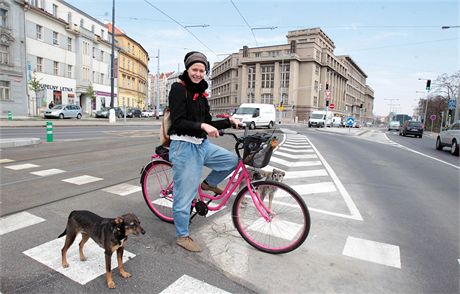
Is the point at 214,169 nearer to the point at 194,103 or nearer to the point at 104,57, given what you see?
the point at 194,103

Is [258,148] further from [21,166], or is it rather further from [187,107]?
[21,166]

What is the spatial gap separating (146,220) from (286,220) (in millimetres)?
1921

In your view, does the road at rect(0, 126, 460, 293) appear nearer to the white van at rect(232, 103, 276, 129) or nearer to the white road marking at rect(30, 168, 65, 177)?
the white road marking at rect(30, 168, 65, 177)

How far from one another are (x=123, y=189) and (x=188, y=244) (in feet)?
8.77

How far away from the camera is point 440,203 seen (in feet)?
18.1

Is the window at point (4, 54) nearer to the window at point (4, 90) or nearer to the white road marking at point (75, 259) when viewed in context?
the window at point (4, 90)

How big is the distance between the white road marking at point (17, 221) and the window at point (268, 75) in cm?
7730

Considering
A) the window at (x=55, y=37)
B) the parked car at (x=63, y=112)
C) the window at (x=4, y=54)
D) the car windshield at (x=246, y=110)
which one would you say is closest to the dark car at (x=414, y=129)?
the car windshield at (x=246, y=110)

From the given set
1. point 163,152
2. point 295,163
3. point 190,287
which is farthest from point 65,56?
point 190,287

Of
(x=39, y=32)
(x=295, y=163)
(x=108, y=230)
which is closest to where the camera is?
(x=108, y=230)

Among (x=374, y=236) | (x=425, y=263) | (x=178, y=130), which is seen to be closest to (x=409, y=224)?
(x=374, y=236)

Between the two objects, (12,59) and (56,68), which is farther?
(56,68)

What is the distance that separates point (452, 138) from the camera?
14070 millimetres

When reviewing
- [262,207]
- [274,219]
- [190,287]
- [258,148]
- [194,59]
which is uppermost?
[194,59]
